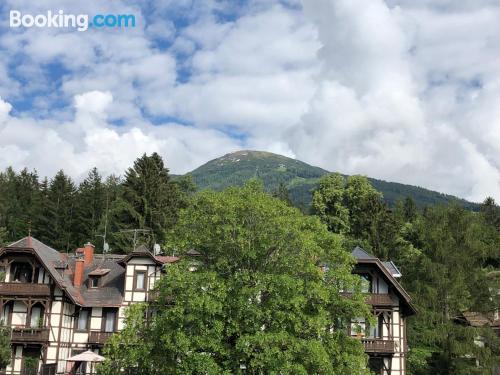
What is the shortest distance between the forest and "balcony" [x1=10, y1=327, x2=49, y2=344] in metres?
10.7

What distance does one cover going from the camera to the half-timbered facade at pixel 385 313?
3984 cm

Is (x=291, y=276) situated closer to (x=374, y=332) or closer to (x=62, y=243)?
(x=374, y=332)

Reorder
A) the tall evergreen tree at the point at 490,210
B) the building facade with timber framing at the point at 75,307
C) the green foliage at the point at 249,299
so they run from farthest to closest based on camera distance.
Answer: the tall evergreen tree at the point at 490,210 < the building facade with timber framing at the point at 75,307 < the green foliage at the point at 249,299

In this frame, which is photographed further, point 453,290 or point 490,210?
point 490,210

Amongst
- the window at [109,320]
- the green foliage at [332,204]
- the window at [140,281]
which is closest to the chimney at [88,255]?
the window at [109,320]

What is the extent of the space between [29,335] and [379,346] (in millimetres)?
24941

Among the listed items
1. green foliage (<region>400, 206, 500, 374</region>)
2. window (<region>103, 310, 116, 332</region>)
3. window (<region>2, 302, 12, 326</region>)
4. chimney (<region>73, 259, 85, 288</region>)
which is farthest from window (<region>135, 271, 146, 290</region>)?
green foliage (<region>400, 206, 500, 374</region>)

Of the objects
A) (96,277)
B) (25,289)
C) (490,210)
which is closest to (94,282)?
(96,277)

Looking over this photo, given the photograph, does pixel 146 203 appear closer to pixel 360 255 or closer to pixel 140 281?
pixel 140 281

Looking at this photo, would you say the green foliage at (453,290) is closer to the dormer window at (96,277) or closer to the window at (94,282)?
the dormer window at (96,277)

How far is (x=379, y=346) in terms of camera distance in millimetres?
39500

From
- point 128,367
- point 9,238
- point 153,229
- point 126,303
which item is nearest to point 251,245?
point 128,367

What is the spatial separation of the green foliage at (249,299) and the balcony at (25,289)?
15.0 m

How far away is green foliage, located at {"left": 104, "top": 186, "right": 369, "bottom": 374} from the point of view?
78.8 feet
